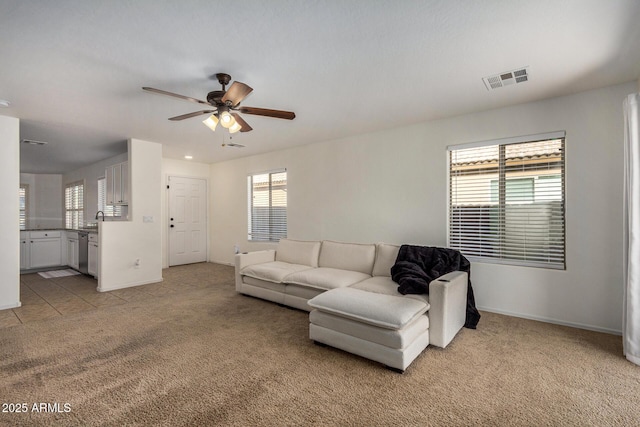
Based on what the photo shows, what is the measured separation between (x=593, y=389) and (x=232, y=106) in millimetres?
3484

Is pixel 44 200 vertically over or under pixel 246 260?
over

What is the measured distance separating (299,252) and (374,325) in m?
2.29

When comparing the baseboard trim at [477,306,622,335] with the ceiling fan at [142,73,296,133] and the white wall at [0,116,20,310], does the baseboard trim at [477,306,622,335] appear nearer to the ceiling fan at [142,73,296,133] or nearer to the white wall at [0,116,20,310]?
the ceiling fan at [142,73,296,133]

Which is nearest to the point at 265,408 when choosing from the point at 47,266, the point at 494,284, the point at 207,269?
the point at 494,284

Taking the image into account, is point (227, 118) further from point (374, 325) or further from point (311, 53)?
point (374, 325)

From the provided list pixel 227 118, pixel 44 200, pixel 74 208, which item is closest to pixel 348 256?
pixel 227 118

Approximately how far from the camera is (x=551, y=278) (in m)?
3.37

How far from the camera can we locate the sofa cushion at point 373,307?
2.38m

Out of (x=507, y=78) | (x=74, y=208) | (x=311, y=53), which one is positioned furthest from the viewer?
(x=74, y=208)

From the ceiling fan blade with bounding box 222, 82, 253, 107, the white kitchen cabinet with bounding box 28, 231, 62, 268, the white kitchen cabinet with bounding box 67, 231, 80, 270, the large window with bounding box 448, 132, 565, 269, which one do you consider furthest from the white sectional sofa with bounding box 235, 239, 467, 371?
the white kitchen cabinet with bounding box 28, 231, 62, 268

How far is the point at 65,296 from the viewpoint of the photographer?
4.56m

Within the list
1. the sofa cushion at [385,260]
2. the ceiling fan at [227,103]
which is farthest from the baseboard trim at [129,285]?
the sofa cushion at [385,260]

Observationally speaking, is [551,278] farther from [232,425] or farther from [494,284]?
[232,425]

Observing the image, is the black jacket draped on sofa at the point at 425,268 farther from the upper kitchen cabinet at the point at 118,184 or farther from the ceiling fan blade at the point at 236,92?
the upper kitchen cabinet at the point at 118,184
